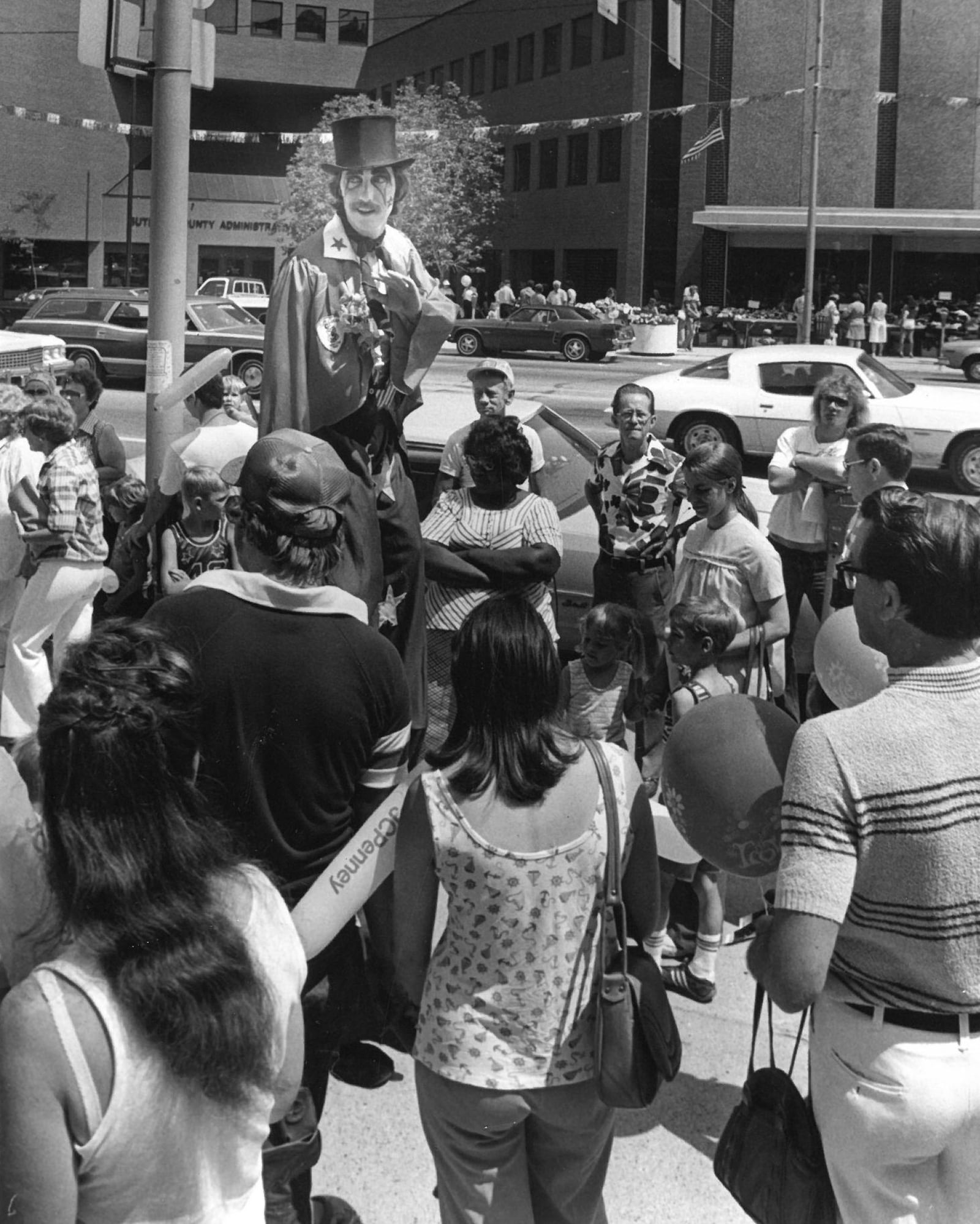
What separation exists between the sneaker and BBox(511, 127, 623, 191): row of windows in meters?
47.5

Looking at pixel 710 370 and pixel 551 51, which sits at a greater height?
pixel 551 51

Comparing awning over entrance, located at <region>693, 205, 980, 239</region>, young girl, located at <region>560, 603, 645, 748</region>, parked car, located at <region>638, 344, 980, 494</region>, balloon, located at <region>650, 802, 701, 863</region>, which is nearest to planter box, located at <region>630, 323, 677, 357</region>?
awning over entrance, located at <region>693, 205, 980, 239</region>

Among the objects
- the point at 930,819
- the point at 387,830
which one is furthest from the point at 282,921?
the point at 930,819

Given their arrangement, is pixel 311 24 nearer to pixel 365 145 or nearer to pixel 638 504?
pixel 638 504

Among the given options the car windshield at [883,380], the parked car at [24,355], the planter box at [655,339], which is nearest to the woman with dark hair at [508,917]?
the parked car at [24,355]

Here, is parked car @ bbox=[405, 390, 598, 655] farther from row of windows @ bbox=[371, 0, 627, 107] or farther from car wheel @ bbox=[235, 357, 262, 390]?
row of windows @ bbox=[371, 0, 627, 107]

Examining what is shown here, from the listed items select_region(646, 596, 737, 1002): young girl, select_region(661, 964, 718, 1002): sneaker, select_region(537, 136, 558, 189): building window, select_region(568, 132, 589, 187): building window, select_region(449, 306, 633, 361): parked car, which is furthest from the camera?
select_region(537, 136, 558, 189): building window

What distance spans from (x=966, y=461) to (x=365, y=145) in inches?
521

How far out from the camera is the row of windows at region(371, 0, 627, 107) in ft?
161

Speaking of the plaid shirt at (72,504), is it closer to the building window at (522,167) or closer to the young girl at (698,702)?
the young girl at (698,702)

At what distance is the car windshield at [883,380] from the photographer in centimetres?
1744

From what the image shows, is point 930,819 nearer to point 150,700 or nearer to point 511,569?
point 150,700

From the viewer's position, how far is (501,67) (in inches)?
2151

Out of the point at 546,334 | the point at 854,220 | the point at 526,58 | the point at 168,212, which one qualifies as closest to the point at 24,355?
the point at 168,212
